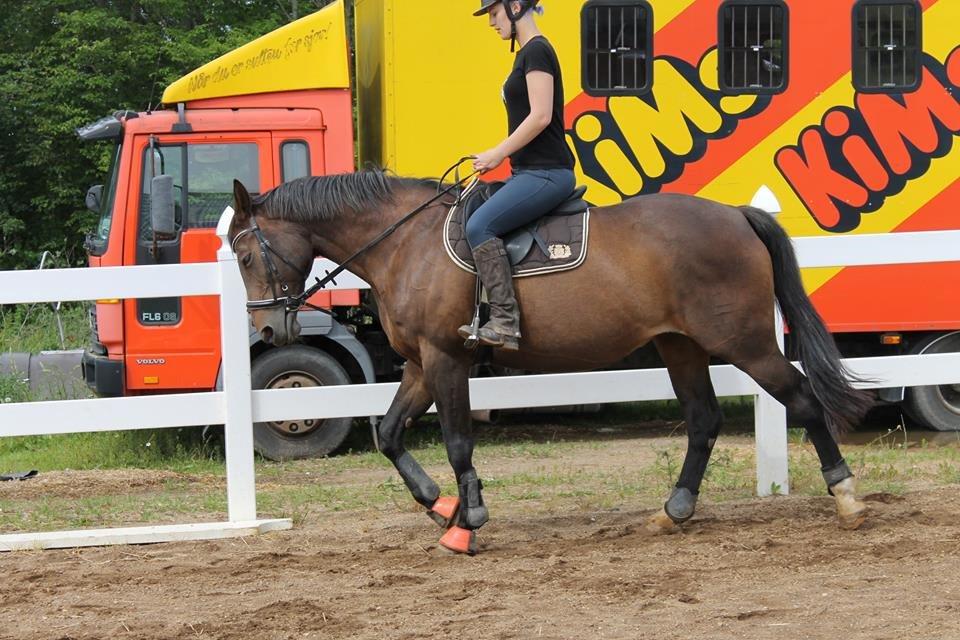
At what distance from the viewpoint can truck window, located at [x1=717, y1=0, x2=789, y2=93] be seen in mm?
9773

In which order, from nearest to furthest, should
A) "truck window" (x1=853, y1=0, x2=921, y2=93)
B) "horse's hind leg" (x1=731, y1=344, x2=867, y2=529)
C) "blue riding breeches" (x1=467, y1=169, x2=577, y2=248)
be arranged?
"blue riding breeches" (x1=467, y1=169, x2=577, y2=248) < "horse's hind leg" (x1=731, y1=344, x2=867, y2=529) < "truck window" (x1=853, y1=0, x2=921, y2=93)

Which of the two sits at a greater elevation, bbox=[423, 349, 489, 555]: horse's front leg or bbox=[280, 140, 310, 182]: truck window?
bbox=[280, 140, 310, 182]: truck window

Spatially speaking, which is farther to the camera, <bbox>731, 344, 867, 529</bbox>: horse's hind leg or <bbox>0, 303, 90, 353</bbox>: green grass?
<bbox>0, 303, 90, 353</bbox>: green grass

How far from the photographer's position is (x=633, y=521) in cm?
645

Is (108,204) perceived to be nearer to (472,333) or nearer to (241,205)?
(241,205)

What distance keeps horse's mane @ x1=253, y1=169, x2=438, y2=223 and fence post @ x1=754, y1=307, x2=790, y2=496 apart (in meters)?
2.35

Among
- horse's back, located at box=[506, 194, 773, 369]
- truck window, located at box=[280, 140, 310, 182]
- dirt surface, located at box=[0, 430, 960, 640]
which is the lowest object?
dirt surface, located at box=[0, 430, 960, 640]

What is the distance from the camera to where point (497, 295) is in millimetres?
5703

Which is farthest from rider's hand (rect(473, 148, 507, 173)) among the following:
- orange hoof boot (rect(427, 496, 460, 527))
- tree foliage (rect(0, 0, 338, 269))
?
tree foliage (rect(0, 0, 338, 269))

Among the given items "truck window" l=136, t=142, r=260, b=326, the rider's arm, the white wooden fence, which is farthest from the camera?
"truck window" l=136, t=142, r=260, b=326

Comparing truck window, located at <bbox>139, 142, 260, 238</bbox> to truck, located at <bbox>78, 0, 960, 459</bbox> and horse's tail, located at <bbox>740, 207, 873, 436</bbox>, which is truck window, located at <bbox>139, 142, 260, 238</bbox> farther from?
horse's tail, located at <bbox>740, 207, 873, 436</bbox>

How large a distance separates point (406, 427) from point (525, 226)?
1.26m

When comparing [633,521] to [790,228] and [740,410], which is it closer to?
[790,228]

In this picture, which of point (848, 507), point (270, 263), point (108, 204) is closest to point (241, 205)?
point (270, 263)
